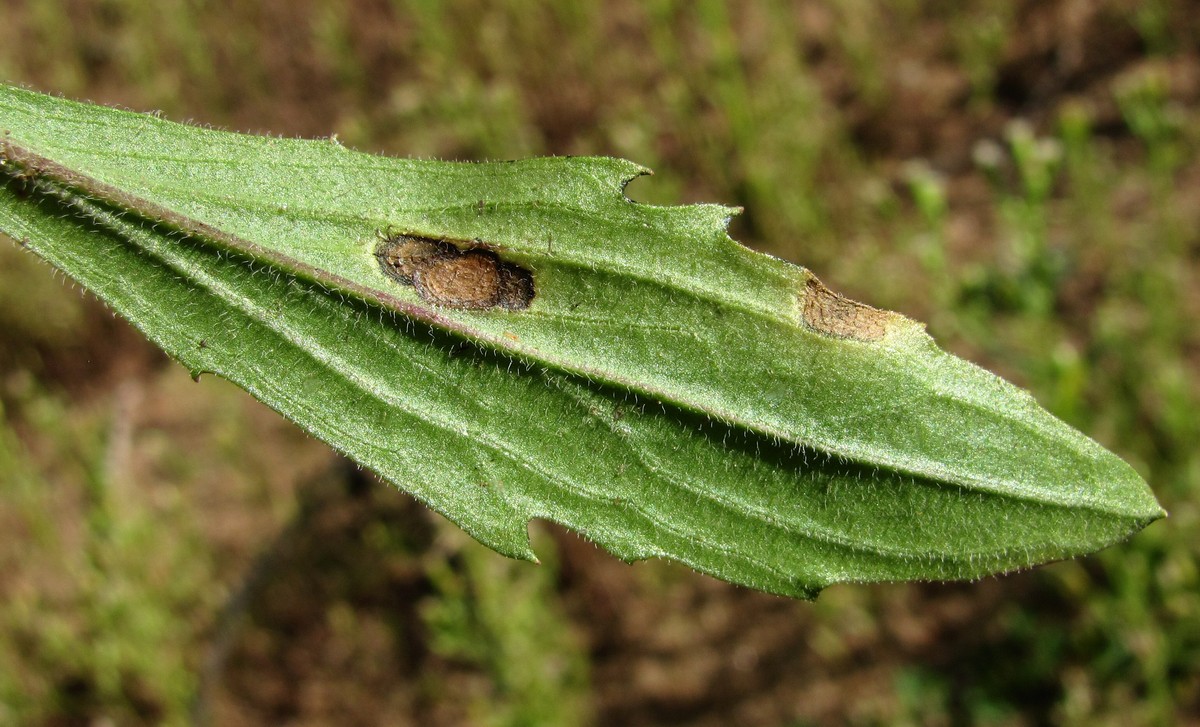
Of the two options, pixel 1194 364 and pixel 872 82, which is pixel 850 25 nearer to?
pixel 872 82

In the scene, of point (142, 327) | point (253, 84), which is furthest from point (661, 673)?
point (253, 84)

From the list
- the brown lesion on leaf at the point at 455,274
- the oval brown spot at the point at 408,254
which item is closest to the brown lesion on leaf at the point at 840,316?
the brown lesion on leaf at the point at 455,274

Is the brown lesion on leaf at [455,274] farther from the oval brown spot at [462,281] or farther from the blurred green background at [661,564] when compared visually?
the blurred green background at [661,564]

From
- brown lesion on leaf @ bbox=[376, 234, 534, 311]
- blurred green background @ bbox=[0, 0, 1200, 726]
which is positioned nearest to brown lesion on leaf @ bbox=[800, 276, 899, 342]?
brown lesion on leaf @ bbox=[376, 234, 534, 311]

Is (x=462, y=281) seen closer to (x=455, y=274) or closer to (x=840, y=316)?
(x=455, y=274)

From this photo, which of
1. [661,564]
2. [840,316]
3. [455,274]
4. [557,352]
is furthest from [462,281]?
[661,564]

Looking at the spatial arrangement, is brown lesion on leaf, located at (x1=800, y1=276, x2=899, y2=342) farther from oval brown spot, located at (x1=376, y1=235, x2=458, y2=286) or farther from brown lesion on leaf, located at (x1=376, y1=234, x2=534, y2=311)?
oval brown spot, located at (x1=376, y1=235, x2=458, y2=286)
